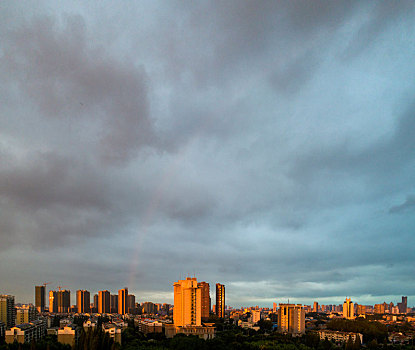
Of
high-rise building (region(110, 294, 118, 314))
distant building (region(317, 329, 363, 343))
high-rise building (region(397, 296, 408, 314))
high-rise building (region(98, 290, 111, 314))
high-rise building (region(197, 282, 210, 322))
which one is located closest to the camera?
distant building (region(317, 329, 363, 343))

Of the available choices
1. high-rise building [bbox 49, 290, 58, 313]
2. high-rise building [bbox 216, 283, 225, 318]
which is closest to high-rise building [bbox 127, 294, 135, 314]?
high-rise building [bbox 49, 290, 58, 313]

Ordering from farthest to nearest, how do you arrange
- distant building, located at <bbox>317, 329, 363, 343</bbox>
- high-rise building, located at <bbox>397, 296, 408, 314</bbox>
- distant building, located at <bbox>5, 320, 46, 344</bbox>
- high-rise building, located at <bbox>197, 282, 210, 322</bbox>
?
high-rise building, located at <bbox>397, 296, 408, 314</bbox> → high-rise building, located at <bbox>197, 282, 210, 322</bbox> → distant building, located at <bbox>317, 329, 363, 343</bbox> → distant building, located at <bbox>5, 320, 46, 344</bbox>

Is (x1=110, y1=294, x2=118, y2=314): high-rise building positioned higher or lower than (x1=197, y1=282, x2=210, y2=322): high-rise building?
lower

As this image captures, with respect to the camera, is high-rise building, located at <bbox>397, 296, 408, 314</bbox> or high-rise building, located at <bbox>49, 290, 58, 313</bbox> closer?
high-rise building, located at <bbox>49, 290, 58, 313</bbox>

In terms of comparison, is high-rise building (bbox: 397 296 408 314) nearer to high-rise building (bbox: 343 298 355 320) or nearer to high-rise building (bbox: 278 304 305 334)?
high-rise building (bbox: 343 298 355 320)

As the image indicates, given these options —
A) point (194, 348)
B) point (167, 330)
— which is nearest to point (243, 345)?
point (194, 348)

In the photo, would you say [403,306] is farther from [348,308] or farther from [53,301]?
[53,301]


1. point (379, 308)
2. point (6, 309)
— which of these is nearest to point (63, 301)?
point (6, 309)
